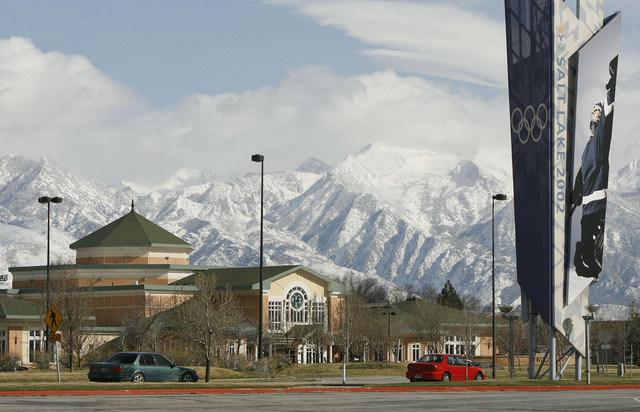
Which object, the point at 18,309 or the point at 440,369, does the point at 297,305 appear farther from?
the point at 440,369

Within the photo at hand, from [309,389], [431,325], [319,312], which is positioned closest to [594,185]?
[309,389]

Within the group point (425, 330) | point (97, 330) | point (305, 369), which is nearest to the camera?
point (305, 369)

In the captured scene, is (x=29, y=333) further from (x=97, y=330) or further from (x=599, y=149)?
(x=599, y=149)

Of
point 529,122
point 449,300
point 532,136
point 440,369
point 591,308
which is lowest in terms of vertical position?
point 440,369

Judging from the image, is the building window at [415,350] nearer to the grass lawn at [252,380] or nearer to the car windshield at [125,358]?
the grass lawn at [252,380]

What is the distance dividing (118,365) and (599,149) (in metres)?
23.6

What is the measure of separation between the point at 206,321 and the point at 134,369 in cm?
1467

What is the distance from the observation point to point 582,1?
5119 cm

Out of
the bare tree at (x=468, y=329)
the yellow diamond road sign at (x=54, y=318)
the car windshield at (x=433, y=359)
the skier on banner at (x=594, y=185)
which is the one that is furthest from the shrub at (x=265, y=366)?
the bare tree at (x=468, y=329)

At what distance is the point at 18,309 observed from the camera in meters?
87.6

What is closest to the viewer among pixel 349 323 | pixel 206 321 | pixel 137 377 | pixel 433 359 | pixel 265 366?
pixel 137 377

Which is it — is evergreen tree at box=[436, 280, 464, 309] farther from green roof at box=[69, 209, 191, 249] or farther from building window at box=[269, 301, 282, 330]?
building window at box=[269, 301, 282, 330]

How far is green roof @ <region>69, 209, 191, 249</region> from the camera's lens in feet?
337

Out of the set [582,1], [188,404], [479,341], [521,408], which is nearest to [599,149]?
[582,1]
